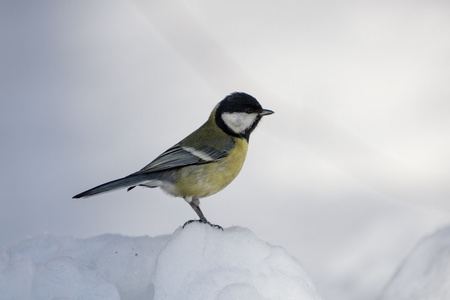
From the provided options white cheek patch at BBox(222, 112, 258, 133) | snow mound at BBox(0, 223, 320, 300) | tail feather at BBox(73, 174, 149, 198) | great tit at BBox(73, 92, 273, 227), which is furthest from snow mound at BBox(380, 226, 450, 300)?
tail feather at BBox(73, 174, 149, 198)

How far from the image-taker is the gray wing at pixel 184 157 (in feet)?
7.91

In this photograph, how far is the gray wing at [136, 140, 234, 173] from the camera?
2.41 meters

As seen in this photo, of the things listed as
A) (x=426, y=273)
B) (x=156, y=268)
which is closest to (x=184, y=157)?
(x=156, y=268)

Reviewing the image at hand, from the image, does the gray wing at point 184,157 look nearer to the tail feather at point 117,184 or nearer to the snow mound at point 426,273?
the tail feather at point 117,184

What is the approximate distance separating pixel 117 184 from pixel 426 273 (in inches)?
49.4

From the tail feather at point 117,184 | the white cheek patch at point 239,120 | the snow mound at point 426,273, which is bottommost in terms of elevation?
the snow mound at point 426,273

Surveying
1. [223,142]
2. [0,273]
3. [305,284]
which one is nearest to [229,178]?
[223,142]

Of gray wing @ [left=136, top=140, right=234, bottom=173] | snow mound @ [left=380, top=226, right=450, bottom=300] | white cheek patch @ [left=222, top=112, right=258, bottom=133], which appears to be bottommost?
snow mound @ [left=380, top=226, right=450, bottom=300]

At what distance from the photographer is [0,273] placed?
5.51ft

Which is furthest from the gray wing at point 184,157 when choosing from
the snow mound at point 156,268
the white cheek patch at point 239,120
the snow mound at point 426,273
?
the snow mound at point 426,273

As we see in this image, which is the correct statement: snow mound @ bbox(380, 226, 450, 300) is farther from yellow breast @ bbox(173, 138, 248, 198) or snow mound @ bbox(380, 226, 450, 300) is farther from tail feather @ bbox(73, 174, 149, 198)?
tail feather @ bbox(73, 174, 149, 198)

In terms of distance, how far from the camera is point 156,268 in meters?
1.77

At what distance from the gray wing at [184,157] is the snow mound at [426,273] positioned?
0.89 metres

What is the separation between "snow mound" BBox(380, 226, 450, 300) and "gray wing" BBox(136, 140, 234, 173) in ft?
2.93
